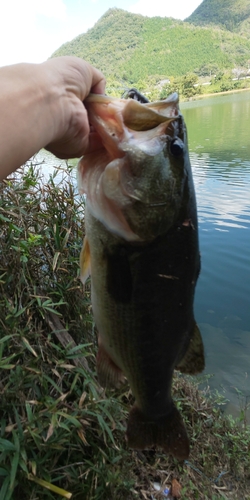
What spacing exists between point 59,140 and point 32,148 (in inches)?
9.1

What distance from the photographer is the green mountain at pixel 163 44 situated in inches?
4286

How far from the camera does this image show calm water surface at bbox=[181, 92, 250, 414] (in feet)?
A: 18.3

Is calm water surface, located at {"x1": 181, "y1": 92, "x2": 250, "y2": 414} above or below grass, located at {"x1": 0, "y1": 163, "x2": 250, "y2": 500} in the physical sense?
below

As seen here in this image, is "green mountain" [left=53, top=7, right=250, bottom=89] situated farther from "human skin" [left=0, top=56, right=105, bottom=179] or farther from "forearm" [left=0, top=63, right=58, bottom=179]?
"forearm" [left=0, top=63, right=58, bottom=179]

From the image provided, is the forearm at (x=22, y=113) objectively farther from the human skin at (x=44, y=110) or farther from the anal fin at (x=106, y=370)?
the anal fin at (x=106, y=370)

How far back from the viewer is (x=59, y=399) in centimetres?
225

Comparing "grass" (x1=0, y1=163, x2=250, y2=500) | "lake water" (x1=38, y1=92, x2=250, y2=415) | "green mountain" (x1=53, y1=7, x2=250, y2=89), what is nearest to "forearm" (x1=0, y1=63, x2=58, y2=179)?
"grass" (x1=0, y1=163, x2=250, y2=500)

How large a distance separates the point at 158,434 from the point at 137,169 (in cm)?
143

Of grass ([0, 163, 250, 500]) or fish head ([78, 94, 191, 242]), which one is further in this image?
grass ([0, 163, 250, 500])

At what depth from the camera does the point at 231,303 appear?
718 centimetres

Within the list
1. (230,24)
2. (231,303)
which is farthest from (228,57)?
(231,303)

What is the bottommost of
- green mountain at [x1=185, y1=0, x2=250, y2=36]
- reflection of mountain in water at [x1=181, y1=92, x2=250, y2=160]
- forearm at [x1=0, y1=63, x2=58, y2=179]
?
reflection of mountain in water at [x1=181, y1=92, x2=250, y2=160]

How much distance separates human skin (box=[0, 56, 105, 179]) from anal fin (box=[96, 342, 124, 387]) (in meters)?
0.98

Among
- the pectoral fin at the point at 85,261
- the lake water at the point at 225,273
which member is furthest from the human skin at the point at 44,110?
the lake water at the point at 225,273
